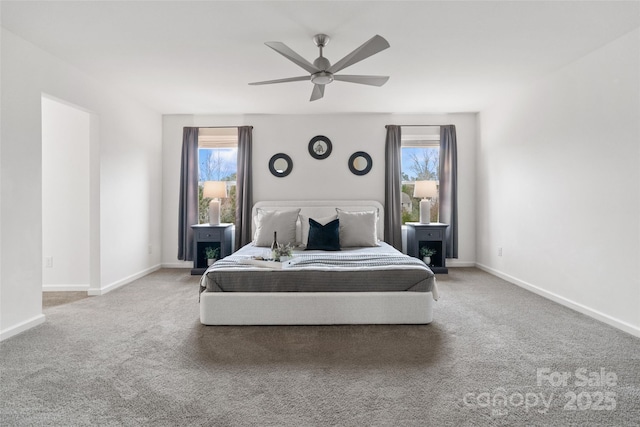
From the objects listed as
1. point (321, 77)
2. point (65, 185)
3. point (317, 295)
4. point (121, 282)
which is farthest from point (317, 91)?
point (121, 282)

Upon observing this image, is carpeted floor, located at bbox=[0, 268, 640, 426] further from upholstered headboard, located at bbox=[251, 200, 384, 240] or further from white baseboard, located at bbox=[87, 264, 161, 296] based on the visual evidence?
upholstered headboard, located at bbox=[251, 200, 384, 240]

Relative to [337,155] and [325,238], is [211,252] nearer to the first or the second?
[325,238]

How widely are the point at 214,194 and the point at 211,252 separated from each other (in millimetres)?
891

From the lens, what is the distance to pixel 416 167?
231 inches

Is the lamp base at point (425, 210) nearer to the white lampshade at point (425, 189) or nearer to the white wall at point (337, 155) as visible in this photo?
the white lampshade at point (425, 189)

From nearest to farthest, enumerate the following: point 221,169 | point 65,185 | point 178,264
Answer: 1. point 65,185
2. point 178,264
3. point 221,169

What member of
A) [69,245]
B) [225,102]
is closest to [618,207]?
[225,102]

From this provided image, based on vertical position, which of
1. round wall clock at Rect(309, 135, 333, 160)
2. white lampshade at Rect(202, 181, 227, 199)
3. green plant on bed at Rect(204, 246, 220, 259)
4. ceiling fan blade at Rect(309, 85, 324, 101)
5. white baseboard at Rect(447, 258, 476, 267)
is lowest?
white baseboard at Rect(447, 258, 476, 267)

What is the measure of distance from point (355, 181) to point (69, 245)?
408 centimetres

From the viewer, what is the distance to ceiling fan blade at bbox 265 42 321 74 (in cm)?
259

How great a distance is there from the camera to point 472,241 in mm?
5754

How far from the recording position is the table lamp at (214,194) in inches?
210

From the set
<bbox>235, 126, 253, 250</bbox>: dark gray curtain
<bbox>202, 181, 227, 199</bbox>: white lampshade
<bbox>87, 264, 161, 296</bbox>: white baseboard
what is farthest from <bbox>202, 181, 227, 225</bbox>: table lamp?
<bbox>87, 264, 161, 296</bbox>: white baseboard

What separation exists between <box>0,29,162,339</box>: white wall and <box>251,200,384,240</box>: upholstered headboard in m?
1.72
